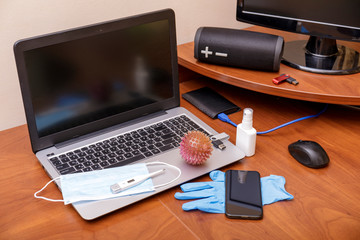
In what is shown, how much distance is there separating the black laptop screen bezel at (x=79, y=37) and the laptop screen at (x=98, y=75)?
10 mm

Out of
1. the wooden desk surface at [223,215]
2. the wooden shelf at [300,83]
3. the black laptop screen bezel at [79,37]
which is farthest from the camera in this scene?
the wooden shelf at [300,83]

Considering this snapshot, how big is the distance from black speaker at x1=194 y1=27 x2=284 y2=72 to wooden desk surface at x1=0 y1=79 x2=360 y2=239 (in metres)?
0.19

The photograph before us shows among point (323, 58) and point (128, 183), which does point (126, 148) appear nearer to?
point (128, 183)

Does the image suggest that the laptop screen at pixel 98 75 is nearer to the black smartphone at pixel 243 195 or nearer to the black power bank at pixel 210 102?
the black power bank at pixel 210 102

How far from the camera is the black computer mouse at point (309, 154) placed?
98 centimetres

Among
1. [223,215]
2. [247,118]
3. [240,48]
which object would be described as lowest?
[223,215]

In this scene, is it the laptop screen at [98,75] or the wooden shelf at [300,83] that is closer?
the laptop screen at [98,75]

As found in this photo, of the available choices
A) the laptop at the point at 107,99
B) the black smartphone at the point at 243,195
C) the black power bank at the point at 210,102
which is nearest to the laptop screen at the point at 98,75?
the laptop at the point at 107,99

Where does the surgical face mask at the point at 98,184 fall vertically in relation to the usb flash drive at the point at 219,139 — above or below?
below

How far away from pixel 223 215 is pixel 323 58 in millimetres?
611

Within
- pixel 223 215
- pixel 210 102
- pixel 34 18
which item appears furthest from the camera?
pixel 210 102

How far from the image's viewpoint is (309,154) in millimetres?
992

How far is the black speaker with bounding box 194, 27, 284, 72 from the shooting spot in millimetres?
1149

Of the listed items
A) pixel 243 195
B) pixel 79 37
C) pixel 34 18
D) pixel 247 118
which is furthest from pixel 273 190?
pixel 34 18
